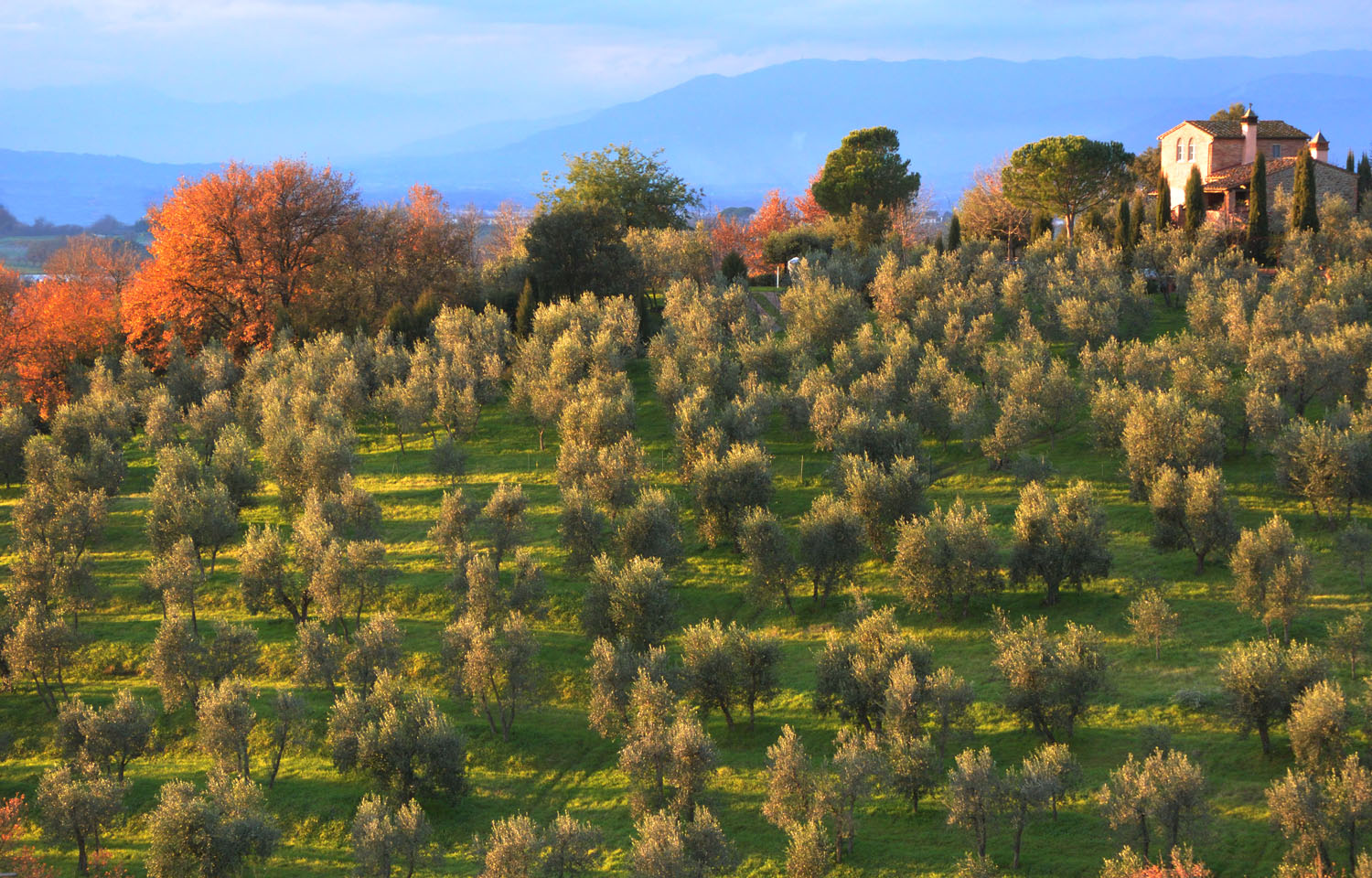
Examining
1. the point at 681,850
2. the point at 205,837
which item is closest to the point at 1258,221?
the point at 681,850

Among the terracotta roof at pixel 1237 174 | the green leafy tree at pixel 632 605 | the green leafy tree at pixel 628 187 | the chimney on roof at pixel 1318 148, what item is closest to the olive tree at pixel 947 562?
the green leafy tree at pixel 632 605

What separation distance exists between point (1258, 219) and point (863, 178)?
41413mm

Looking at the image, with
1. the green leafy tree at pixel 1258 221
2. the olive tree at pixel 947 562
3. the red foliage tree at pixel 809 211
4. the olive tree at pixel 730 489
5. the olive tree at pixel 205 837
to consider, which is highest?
the red foliage tree at pixel 809 211

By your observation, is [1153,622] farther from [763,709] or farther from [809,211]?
[809,211]

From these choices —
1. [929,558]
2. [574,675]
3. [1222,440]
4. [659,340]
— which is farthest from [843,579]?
[659,340]

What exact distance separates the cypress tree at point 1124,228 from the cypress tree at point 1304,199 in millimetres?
13164

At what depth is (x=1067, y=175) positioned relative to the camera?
356 feet

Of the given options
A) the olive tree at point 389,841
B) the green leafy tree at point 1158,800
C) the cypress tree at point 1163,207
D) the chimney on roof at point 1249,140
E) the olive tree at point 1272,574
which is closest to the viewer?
the green leafy tree at point 1158,800

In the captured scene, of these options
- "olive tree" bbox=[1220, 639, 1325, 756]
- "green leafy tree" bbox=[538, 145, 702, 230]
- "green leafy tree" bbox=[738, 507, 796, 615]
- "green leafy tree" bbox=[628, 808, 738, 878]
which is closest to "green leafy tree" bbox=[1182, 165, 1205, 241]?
"green leafy tree" bbox=[538, 145, 702, 230]

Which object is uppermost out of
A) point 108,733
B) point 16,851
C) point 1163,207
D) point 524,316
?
point 1163,207

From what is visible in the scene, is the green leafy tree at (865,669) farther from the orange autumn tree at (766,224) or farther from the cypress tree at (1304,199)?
the orange autumn tree at (766,224)

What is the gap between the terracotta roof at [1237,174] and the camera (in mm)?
99875

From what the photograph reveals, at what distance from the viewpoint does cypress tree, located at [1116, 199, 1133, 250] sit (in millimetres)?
97244

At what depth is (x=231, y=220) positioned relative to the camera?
90.9 meters
